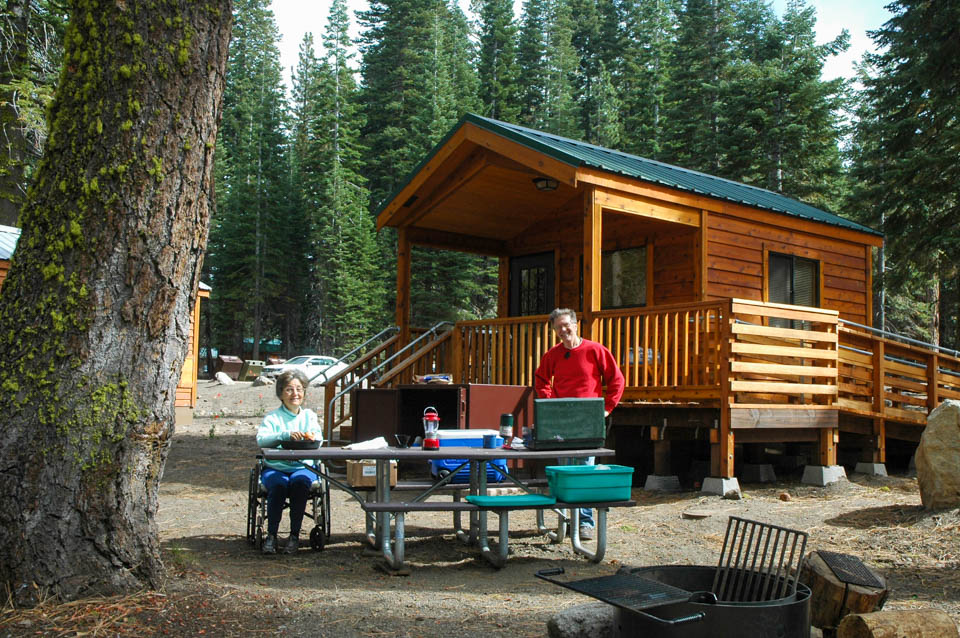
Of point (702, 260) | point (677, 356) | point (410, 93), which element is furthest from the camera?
point (410, 93)

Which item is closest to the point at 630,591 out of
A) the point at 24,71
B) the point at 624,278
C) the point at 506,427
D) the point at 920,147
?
the point at 506,427

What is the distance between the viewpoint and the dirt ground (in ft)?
13.5

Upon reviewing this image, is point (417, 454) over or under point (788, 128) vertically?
under

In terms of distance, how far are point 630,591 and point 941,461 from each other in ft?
16.5

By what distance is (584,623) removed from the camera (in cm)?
379

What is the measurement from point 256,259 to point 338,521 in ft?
132

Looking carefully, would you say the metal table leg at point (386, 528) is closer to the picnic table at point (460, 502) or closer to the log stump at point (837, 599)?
the picnic table at point (460, 502)

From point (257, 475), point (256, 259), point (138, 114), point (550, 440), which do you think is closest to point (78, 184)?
point (138, 114)

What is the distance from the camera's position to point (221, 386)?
99.4 ft

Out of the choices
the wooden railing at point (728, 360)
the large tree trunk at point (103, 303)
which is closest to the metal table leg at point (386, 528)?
the large tree trunk at point (103, 303)

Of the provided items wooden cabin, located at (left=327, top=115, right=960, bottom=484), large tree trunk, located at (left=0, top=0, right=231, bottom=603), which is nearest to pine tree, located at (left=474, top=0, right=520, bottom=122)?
wooden cabin, located at (left=327, top=115, right=960, bottom=484)

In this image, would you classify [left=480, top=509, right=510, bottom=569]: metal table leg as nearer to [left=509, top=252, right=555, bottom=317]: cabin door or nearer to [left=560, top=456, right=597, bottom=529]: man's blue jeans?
[left=560, top=456, right=597, bottom=529]: man's blue jeans

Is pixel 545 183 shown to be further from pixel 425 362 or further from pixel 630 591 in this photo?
pixel 630 591

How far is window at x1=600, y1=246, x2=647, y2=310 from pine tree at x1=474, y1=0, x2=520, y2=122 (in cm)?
3404
